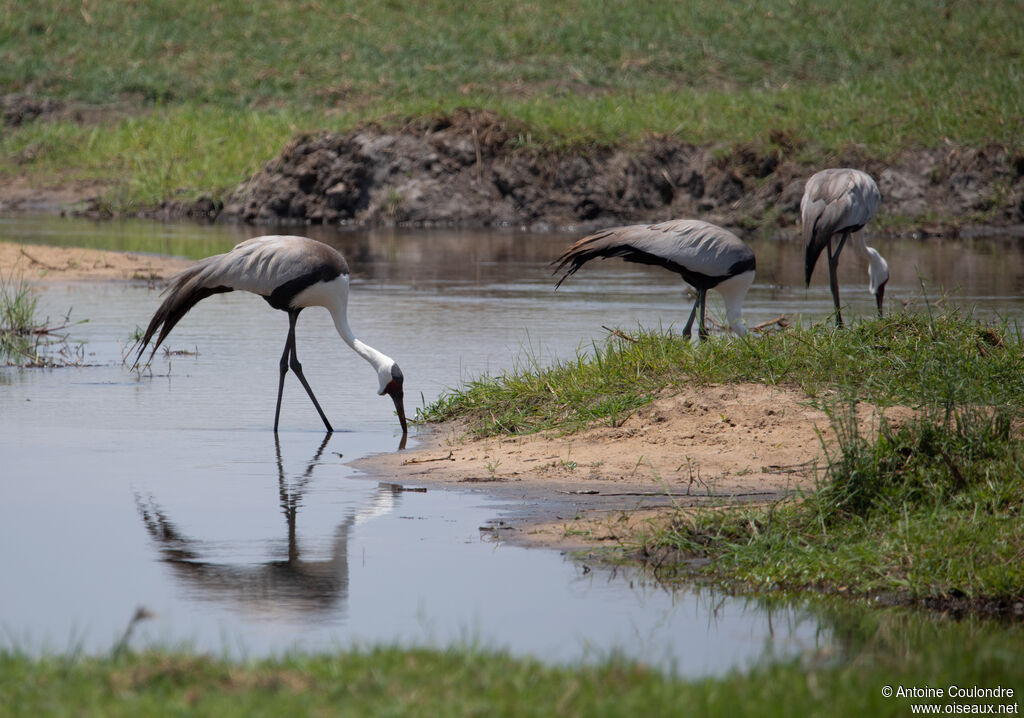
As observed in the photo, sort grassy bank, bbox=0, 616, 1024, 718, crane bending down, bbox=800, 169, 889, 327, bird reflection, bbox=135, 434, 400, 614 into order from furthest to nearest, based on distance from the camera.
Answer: crane bending down, bbox=800, 169, 889, 327 < bird reflection, bbox=135, 434, 400, 614 < grassy bank, bbox=0, 616, 1024, 718

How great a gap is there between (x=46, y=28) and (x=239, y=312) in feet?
87.1

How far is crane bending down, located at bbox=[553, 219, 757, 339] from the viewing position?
442 inches

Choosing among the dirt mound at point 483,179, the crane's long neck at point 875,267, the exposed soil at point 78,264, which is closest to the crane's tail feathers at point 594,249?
the crane's long neck at point 875,267

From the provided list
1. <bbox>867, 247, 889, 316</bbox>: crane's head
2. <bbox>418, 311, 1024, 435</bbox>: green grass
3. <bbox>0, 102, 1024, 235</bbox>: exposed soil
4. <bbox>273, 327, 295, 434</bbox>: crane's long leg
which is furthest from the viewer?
<bbox>0, 102, 1024, 235</bbox>: exposed soil

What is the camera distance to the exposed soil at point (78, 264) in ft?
57.8

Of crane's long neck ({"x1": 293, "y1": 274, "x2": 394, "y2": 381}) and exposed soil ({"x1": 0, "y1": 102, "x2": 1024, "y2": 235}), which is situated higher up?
exposed soil ({"x1": 0, "y1": 102, "x2": 1024, "y2": 235})

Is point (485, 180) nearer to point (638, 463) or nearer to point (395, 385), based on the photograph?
point (395, 385)

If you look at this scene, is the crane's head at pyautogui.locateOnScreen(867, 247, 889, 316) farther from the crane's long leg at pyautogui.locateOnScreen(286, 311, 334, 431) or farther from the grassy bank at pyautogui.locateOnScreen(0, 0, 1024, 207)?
the grassy bank at pyautogui.locateOnScreen(0, 0, 1024, 207)

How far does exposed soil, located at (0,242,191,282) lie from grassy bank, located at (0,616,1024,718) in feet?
43.4

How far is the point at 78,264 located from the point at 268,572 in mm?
13145

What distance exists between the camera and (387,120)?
27469mm

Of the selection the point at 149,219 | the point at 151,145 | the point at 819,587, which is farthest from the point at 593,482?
the point at 151,145

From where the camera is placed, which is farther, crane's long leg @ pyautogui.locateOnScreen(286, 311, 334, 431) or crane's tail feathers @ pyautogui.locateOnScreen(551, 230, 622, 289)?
crane's tail feathers @ pyautogui.locateOnScreen(551, 230, 622, 289)

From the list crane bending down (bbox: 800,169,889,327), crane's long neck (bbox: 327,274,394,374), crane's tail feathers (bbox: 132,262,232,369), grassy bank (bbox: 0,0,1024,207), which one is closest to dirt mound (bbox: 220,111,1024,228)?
grassy bank (bbox: 0,0,1024,207)
